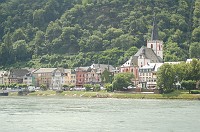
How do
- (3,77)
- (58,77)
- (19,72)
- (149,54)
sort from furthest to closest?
(3,77) < (19,72) < (58,77) < (149,54)

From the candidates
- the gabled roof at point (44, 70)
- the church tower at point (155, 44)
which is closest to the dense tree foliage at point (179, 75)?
the church tower at point (155, 44)

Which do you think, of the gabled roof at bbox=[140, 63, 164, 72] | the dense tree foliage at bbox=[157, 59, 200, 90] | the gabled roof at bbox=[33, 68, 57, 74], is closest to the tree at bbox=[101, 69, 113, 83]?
the gabled roof at bbox=[140, 63, 164, 72]

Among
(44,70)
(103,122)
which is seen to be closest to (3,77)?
(44,70)

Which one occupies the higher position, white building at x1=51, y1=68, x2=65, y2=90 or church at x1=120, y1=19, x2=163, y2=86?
church at x1=120, y1=19, x2=163, y2=86

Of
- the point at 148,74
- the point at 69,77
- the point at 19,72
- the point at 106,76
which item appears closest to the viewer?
the point at 148,74

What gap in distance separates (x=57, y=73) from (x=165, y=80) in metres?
72.7

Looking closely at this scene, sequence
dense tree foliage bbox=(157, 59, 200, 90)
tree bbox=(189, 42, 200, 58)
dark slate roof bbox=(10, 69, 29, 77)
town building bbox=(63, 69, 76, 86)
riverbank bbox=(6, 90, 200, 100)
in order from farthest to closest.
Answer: dark slate roof bbox=(10, 69, 29, 77) → tree bbox=(189, 42, 200, 58) → town building bbox=(63, 69, 76, 86) → dense tree foliage bbox=(157, 59, 200, 90) → riverbank bbox=(6, 90, 200, 100)

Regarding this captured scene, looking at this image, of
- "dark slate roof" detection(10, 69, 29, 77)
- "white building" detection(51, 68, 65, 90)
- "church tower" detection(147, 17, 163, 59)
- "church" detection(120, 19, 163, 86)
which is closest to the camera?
"church" detection(120, 19, 163, 86)

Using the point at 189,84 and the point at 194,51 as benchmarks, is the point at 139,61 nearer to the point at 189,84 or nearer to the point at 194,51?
the point at 194,51

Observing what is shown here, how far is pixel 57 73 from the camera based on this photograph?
176750 millimetres

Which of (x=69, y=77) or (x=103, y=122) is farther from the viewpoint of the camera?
(x=69, y=77)

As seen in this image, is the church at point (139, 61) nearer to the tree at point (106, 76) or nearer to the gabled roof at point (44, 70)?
the tree at point (106, 76)

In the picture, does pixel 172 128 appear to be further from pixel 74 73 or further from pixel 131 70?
pixel 74 73

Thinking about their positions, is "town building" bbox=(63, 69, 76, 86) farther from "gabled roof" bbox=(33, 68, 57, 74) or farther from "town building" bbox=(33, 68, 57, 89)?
"gabled roof" bbox=(33, 68, 57, 74)
